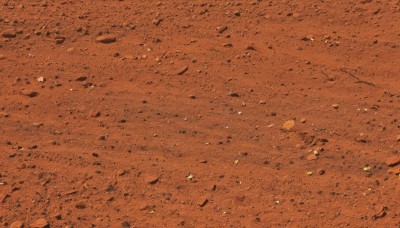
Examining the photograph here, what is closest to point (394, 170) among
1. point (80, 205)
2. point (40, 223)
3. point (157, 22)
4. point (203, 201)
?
point (203, 201)

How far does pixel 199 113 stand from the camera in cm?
631

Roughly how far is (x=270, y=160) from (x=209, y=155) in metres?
0.45


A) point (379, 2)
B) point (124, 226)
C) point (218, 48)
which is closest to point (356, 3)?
point (379, 2)

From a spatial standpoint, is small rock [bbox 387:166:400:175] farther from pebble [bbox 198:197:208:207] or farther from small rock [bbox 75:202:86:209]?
small rock [bbox 75:202:86:209]

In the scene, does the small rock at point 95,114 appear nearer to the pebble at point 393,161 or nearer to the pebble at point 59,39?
the pebble at point 59,39

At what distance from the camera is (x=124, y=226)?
5.23 m

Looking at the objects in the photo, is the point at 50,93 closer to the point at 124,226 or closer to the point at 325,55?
the point at 124,226

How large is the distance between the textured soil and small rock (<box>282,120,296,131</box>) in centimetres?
1

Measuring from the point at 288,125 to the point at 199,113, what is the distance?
726 millimetres

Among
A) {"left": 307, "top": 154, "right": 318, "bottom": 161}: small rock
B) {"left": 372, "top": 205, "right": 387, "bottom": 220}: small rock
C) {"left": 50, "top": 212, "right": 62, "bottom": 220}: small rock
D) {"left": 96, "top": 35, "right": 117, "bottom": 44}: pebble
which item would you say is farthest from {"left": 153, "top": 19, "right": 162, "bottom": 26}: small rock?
{"left": 372, "top": 205, "right": 387, "bottom": 220}: small rock

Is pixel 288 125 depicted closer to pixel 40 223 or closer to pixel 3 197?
pixel 40 223

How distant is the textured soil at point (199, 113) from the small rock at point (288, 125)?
1cm

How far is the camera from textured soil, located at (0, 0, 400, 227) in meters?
5.36

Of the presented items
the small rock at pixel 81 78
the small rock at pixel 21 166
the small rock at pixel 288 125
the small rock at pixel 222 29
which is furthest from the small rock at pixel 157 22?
the small rock at pixel 21 166
